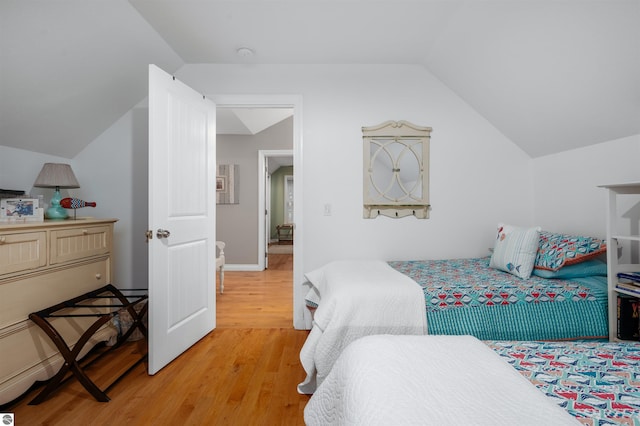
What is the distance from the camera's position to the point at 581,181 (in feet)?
7.75

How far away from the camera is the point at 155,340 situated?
1.99 metres

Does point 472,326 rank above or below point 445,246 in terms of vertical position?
below

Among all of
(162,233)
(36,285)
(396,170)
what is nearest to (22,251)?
(36,285)

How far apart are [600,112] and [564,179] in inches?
26.0

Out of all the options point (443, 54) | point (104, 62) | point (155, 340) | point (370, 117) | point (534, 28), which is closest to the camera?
point (534, 28)

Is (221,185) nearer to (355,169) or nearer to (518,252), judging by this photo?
(355,169)

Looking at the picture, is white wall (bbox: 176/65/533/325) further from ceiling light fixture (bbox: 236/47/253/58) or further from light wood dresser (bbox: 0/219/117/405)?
light wood dresser (bbox: 0/219/117/405)

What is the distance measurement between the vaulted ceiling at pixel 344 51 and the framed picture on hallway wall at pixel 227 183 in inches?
104

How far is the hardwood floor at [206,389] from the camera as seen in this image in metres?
1.56

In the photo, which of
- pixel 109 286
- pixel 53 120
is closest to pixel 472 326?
pixel 109 286

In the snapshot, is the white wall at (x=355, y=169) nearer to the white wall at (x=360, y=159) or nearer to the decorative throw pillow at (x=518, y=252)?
the white wall at (x=360, y=159)

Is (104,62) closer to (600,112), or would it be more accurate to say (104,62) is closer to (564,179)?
(600,112)

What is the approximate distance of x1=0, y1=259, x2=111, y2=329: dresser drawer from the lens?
1581 mm

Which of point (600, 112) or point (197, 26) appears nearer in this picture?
point (600, 112)
